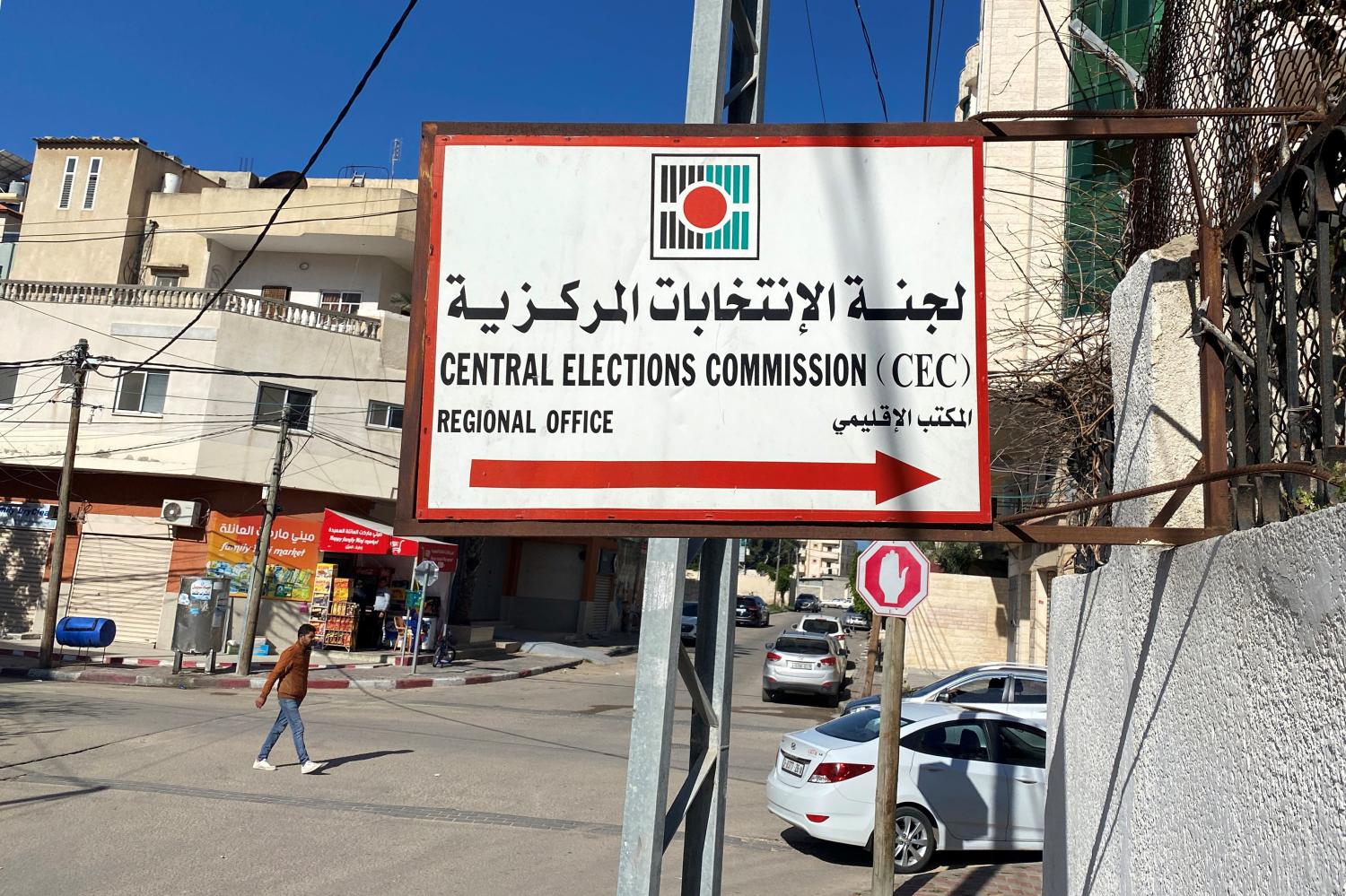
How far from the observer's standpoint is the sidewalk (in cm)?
2019

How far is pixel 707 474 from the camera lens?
3254 millimetres

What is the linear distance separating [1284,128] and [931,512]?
6.16 feet

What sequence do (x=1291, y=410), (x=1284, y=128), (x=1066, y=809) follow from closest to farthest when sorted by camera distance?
1. (x=1291, y=410)
2. (x=1284, y=128)
3. (x=1066, y=809)

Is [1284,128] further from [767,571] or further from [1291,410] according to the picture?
[767,571]

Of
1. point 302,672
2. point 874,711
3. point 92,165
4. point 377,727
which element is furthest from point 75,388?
point 874,711

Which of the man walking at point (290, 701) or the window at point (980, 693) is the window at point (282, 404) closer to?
the man walking at point (290, 701)

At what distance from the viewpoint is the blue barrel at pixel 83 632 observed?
22.0 metres

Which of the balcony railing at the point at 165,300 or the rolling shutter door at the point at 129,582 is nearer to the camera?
the rolling shutter door at the point at 129,582

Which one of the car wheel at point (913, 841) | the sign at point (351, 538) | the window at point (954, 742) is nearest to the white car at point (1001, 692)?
the window at point (954, 742)

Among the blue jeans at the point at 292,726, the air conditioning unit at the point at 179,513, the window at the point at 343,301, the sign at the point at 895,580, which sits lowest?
the blue jeans at the point at 292,726

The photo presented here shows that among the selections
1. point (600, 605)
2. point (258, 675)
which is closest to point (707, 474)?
point (258, 675)

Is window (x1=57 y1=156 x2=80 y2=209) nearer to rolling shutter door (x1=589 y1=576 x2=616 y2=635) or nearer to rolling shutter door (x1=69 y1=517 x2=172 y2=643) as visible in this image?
rolling shutter door (x1=69 y1=517 x2=172 y2=643)

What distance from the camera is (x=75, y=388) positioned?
2175 cm

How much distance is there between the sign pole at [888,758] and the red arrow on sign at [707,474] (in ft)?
14.2
